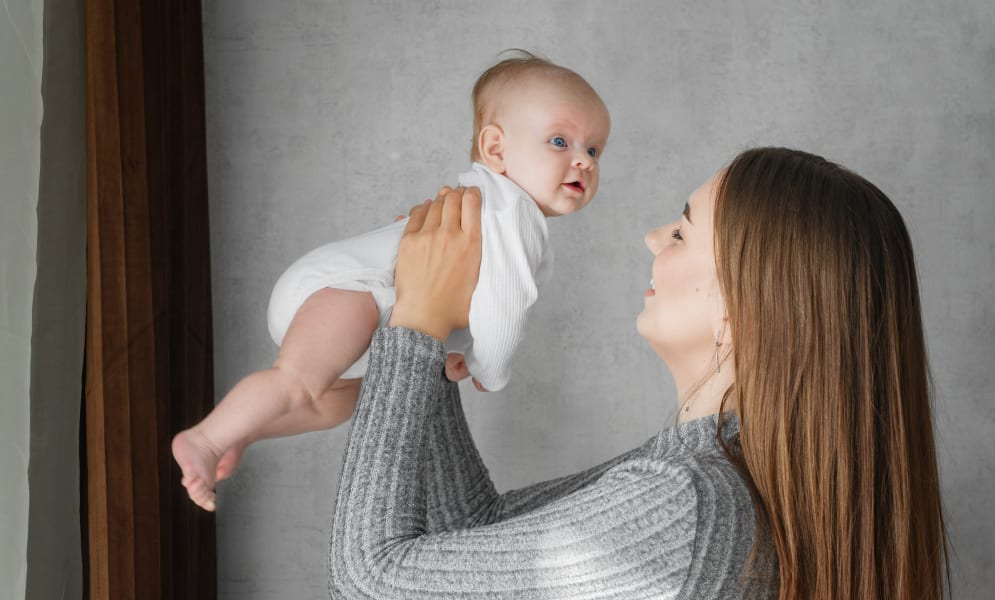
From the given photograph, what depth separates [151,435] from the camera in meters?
1.68

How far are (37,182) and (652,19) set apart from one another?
149cm

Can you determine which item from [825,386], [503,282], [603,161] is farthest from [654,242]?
[603,161]

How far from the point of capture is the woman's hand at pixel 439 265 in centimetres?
119

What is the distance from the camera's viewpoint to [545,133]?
1452 millimetres

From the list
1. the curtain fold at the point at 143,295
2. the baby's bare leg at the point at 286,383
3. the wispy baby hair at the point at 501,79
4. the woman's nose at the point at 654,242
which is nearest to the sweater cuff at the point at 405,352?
the baby's bare leg at the point at 286,383

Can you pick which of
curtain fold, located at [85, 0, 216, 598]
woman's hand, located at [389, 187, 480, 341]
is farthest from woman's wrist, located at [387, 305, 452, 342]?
curtain fold, located at [85, 0, 216, 598]

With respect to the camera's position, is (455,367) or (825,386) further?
(455,367)

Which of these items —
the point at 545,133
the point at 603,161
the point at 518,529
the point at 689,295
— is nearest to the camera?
the point at 518,529

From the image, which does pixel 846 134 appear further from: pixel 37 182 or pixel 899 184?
pixel 37 182

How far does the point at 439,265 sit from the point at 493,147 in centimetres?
34

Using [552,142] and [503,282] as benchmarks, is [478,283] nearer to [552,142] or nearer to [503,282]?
[503,282]

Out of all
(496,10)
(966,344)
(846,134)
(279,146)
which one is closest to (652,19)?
(496,10)

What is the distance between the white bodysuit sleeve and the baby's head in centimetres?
6

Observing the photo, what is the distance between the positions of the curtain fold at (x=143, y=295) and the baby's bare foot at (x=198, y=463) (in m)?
0.40
